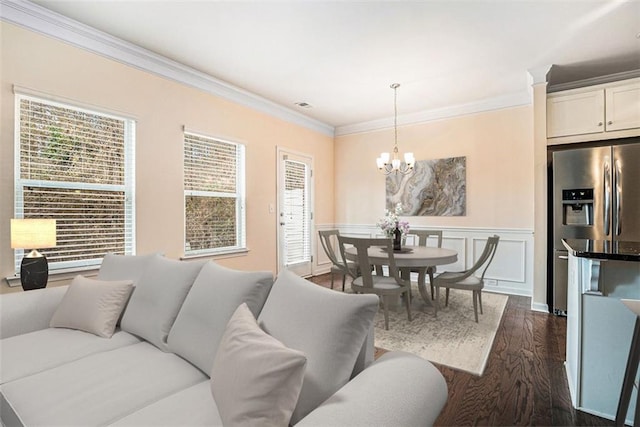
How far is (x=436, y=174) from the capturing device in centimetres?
503

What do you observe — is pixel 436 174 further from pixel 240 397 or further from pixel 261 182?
pixel 240 397

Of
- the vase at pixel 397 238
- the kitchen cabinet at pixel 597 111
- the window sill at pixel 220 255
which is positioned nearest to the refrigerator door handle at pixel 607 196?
the kitchen cabinet at pixel 597 111

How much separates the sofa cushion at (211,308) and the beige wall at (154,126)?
1.93 m

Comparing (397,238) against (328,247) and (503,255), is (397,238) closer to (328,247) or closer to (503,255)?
(328,247)

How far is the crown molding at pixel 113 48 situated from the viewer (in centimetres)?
247

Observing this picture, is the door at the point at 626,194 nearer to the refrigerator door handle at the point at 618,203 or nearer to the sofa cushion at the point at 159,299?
the refrigerator door handle at the point at 618,203

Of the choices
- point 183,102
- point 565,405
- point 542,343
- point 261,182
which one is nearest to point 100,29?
point 183,102

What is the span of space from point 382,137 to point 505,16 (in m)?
3.05

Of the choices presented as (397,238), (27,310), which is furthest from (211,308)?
(397,238)

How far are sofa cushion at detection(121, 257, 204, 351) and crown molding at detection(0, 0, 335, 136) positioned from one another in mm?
2289

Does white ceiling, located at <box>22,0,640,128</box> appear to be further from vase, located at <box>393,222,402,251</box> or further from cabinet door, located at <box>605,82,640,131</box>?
vase, located at <box>393,222,402,251</box>

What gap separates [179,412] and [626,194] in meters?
4.19

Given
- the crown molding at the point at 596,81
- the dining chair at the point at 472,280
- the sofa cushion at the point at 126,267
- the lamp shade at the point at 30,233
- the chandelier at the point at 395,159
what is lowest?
the dining chair at the point at 472,280

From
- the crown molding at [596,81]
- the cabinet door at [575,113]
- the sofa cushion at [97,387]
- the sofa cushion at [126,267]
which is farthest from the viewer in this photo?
the crown molding at [596,81]
